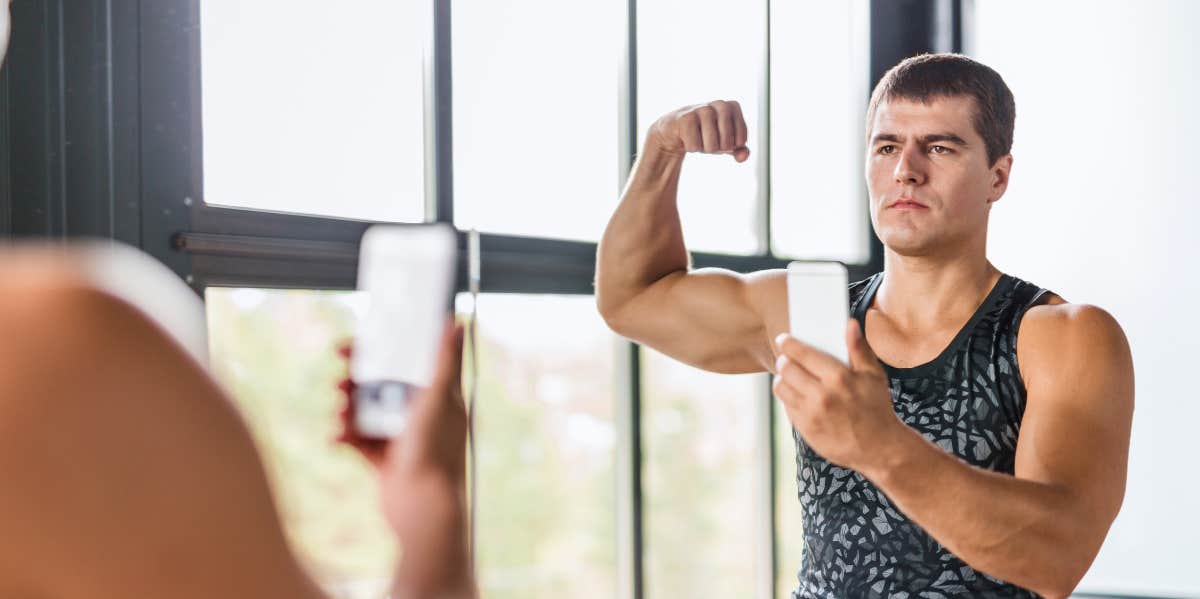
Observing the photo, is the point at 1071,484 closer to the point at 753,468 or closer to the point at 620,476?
the point at 620,476

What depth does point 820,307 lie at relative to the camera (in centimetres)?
125

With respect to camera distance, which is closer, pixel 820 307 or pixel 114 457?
pixel 114 457

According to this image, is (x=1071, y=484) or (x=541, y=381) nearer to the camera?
(x=1071, y=484)

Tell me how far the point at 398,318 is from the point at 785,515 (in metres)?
2.41

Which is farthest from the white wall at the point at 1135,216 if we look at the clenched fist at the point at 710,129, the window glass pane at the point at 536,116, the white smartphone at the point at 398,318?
the white smartphone at the point at 398,318

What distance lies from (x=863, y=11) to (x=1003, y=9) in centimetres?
46

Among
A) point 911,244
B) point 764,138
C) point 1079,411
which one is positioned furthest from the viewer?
point 764,138

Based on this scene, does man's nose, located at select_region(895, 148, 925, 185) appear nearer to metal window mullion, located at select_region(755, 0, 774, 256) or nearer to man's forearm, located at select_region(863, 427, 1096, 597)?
man's forearm, located at select_region(863, 427, 1096, 597)

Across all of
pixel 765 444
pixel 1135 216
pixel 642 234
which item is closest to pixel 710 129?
pixel 642 234

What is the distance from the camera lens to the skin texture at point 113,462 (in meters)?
0.35

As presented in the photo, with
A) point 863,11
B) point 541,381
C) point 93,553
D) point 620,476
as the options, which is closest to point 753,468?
point 620,476

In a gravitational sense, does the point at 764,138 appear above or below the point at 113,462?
above

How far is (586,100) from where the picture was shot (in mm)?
2301

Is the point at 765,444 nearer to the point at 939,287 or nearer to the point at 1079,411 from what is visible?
the point at 939,287
